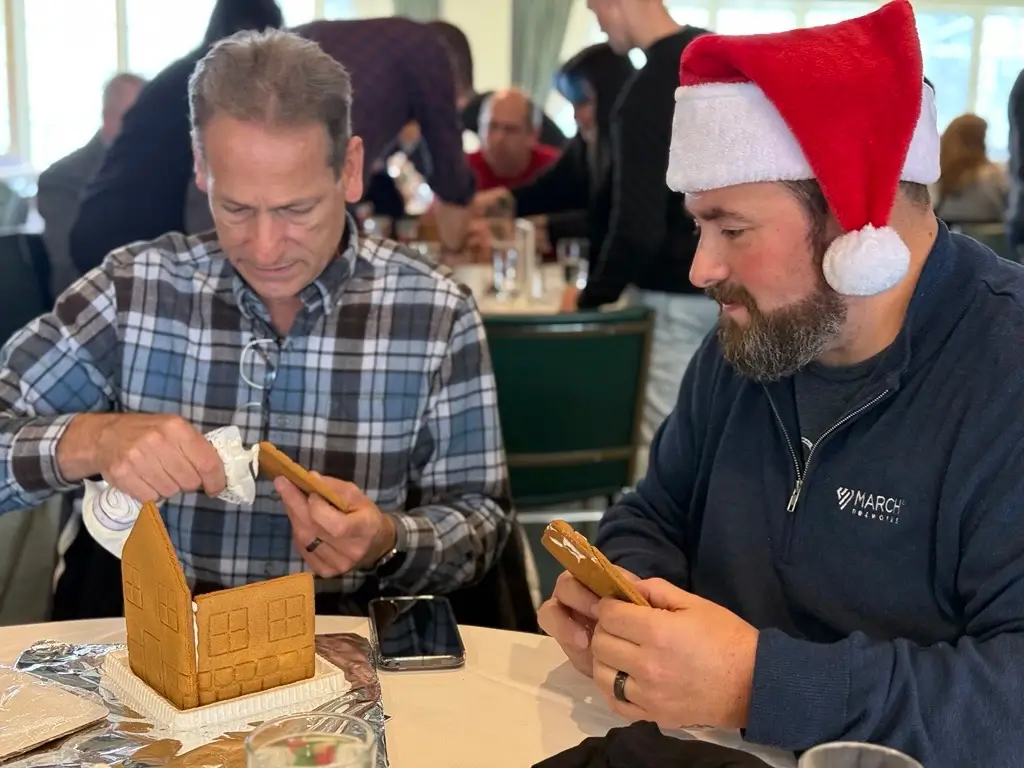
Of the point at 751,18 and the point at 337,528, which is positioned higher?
the point at 751,18

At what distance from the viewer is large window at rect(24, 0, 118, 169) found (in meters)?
9.37

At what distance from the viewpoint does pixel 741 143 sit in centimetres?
130

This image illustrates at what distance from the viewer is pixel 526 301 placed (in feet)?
12.5

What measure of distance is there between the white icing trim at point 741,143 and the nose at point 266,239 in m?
0.61

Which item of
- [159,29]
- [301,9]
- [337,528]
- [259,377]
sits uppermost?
[301,9]

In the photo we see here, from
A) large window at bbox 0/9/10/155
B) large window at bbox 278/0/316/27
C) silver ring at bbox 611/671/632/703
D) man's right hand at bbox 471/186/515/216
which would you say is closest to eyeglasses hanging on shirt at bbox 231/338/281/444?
silver ring at bbox 611/671/632/703

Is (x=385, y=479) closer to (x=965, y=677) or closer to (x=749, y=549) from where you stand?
(x=749, y=549)

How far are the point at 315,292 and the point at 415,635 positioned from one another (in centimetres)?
66

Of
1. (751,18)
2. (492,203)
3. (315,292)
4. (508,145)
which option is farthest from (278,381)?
(751,18)

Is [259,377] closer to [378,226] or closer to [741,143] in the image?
[741,143]

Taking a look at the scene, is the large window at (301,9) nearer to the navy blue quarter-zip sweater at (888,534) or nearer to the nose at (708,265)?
the navy blue quarter-zip sweater at (888,534)

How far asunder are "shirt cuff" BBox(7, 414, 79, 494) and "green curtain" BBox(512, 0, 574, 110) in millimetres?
9178

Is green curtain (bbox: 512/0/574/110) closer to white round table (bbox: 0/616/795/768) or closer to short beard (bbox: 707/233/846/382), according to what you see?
short beard (bbox: 707/233/846/382)

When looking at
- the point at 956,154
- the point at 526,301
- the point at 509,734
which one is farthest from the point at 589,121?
the point at 509,734
